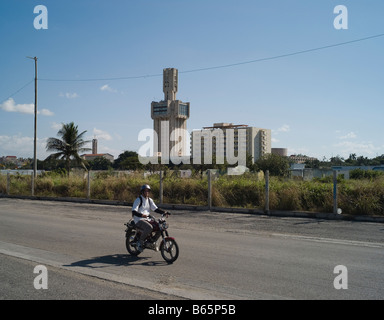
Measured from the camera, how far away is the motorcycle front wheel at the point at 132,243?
754 centimetres

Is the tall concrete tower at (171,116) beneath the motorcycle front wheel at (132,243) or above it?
above

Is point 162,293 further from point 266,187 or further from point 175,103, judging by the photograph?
point 175,103

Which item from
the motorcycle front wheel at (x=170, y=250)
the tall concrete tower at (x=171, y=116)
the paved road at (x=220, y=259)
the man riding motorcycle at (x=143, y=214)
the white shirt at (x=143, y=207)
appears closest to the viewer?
the paved road at (x=220, y=259)

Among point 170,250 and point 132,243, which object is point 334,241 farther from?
point 132,243

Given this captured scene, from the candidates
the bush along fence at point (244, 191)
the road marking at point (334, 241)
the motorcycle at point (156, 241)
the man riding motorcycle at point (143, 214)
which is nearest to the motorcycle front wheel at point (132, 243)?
the motorcycle at point (156, 241)

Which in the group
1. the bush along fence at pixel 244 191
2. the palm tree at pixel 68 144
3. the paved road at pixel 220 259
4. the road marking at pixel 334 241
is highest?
the palm tree at pixel 68 144

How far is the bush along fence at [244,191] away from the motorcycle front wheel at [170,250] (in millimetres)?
9031

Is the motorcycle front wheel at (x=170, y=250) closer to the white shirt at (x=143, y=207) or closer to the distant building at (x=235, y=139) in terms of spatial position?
the white shirt at (x=143, y=207)

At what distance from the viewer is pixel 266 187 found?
15.8 m

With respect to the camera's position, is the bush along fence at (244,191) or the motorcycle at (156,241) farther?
the bush along fence at (244,191)

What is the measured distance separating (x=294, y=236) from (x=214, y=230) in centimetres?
250

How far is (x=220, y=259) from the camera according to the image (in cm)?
727

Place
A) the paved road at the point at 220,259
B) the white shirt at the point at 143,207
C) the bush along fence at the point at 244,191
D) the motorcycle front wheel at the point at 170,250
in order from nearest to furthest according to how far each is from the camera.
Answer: the paved road at the point at 220,259, the motorcycle front wheel at the point at 170,250, the white shirt at the point at 143,207, the bush along fence at the point at 244,191

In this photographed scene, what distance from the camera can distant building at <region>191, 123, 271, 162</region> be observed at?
15450cm
